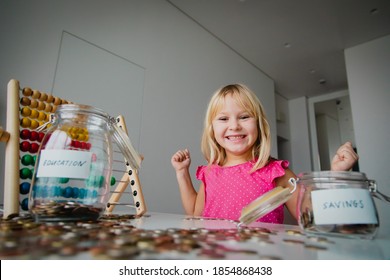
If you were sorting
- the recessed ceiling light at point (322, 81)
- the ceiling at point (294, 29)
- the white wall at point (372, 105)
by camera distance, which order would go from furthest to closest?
the recessed ceiling light at point (322, 81)
the white wall at point (372, 105)
the ceiling at point (294, 29)

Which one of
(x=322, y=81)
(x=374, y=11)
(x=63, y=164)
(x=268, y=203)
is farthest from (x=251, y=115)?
(x=322, y=81)

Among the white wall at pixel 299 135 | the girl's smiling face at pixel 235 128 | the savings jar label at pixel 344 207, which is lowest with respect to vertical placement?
the savings jar label at pixel 344 207

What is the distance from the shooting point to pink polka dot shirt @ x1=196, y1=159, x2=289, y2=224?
3.21 ft

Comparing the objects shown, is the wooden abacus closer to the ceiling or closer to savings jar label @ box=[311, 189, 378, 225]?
savings jar label @ box=[311, 189, 378, 225]

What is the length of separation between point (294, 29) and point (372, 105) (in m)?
1.29

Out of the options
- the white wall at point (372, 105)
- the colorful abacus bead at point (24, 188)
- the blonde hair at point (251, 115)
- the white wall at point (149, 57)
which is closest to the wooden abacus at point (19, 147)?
the colorful abacus bead at point (24, 188)

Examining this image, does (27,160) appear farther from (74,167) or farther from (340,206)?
(340,206)

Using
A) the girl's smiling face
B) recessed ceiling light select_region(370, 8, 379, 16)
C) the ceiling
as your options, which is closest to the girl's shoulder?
the girl's smiling face

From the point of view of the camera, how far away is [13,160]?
50 centimetres

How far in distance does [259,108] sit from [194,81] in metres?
1.55

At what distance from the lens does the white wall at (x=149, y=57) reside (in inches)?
54.4

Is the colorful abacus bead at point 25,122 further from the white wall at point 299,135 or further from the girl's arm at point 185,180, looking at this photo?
the white wall at point 299,135

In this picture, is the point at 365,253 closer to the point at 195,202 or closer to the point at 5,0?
the point at 195,202

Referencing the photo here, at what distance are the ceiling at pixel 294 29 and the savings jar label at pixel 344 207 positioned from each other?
8.27 feet
